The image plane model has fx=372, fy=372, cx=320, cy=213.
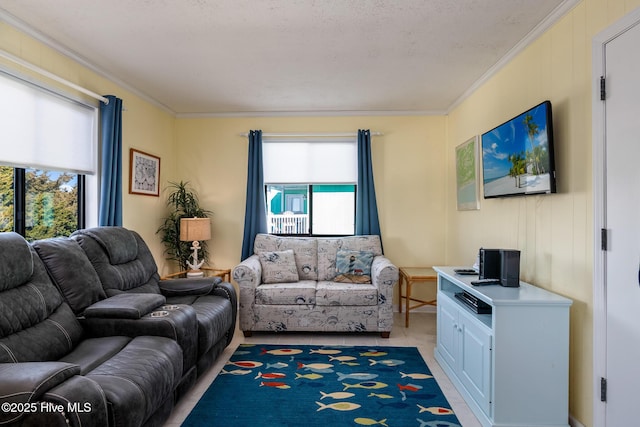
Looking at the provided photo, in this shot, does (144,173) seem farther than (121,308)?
Yes

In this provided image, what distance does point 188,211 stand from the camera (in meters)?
4.63

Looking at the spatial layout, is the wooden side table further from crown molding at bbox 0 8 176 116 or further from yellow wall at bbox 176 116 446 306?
crown molding at bbox 0 8 176 116

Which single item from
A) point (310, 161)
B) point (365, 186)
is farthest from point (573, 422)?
point (310, 161)

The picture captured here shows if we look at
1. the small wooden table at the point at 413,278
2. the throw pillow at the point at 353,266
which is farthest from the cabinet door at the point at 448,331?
the throw pillow at the point at 353,266

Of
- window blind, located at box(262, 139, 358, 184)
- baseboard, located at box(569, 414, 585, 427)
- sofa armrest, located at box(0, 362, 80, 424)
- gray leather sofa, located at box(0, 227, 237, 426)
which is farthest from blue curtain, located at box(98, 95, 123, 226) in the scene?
baseboard, located at box(569, 414, 585, 427)

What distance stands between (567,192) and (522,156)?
42 centimetres

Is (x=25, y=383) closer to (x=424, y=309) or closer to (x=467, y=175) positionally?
(x=467, y=175)

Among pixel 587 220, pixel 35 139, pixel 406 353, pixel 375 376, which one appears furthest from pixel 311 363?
pixel 35 139

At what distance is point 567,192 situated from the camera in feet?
7.53

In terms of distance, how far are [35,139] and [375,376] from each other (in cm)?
314

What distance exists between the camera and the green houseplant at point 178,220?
456 cm

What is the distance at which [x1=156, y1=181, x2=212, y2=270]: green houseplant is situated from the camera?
4562 millimetres

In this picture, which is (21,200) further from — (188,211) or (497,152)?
(497,152)

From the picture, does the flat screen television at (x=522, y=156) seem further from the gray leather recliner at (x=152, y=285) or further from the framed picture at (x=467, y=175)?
the gray leather recliner at (x=152, y=285)
